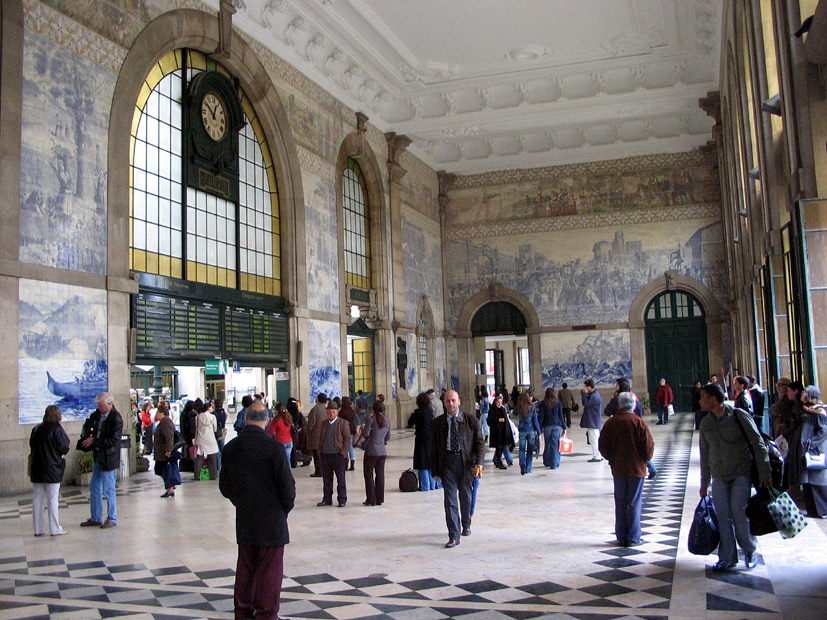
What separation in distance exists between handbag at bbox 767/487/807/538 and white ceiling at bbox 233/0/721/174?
53.9ft

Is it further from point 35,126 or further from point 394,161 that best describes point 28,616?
point 394,161

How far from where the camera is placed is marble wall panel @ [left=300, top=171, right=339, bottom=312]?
2103 centimetres

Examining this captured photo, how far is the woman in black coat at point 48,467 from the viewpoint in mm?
8625

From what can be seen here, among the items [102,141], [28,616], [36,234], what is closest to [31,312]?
[36,234]

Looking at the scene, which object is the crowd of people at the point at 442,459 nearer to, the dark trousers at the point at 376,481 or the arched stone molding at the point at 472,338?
the dark trousers at the point at 376,481

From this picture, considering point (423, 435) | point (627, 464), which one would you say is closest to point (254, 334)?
point (423, 435)

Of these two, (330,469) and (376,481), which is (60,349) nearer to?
(330,469)

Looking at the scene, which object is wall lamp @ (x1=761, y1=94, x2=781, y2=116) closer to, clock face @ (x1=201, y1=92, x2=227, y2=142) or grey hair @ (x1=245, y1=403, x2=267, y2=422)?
grey hair @ (x1=245, y1=403, x2=267, y2=422)

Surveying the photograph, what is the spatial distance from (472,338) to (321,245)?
39.8ft

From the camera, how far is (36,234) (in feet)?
40.3

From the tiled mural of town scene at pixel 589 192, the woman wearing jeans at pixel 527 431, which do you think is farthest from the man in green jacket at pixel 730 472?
the tiled mural of town scene at pixel 589 192

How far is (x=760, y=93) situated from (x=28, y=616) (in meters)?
11.0

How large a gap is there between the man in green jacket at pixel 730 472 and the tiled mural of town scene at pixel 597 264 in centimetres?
2437

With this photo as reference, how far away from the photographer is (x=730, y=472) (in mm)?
6156
